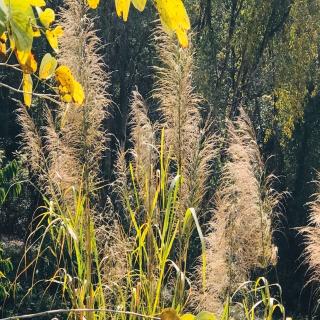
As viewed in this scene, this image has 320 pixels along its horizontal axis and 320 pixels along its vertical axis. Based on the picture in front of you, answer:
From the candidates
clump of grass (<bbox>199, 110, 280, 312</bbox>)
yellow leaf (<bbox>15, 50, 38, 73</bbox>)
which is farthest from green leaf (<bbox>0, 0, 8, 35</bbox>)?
clump of grass (<bbox>199, 110, 280, 312</bbox>)

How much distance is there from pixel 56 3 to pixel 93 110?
35.6ft

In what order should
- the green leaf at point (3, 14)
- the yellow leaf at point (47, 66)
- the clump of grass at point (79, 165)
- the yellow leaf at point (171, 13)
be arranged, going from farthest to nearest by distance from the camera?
the clump of grass at point (79, 165) → the yellow leaf at point (47, 66) → the yellow leaf at point (171, 13) → the green leaf at point (3, 14)

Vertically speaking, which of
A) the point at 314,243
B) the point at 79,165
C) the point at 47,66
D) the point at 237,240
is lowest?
the point at 314,243

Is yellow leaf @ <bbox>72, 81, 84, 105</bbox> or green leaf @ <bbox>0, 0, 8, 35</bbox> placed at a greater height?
green leaf @ <bbox>0, 0, 8, 35</bbox>

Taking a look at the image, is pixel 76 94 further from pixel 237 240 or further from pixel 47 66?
pixel 237 240

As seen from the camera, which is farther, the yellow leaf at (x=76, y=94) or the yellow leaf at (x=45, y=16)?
the yellow leaf at (x=76, y=94)

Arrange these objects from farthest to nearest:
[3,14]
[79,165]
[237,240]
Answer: [237,240]
[79,165]
[3,14]

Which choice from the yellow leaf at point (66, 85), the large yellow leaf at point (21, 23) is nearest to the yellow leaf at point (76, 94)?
the yellow leaf at point (66, 85)

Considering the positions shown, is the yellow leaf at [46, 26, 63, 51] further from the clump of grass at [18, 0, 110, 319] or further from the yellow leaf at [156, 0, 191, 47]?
the clump of grass at [18, 0, 110, 319]

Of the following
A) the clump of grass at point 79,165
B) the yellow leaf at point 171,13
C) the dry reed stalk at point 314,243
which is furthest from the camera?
the dry reed stalk at point 314,243

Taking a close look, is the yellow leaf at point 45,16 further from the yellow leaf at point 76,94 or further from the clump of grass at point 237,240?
the clump of grass at point 237,240

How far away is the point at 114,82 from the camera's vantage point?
48.0 ft

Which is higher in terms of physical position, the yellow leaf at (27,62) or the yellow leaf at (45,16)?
the yellow leaf at (45,16)

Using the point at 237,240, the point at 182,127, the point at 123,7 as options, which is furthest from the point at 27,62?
the point at 237,240
